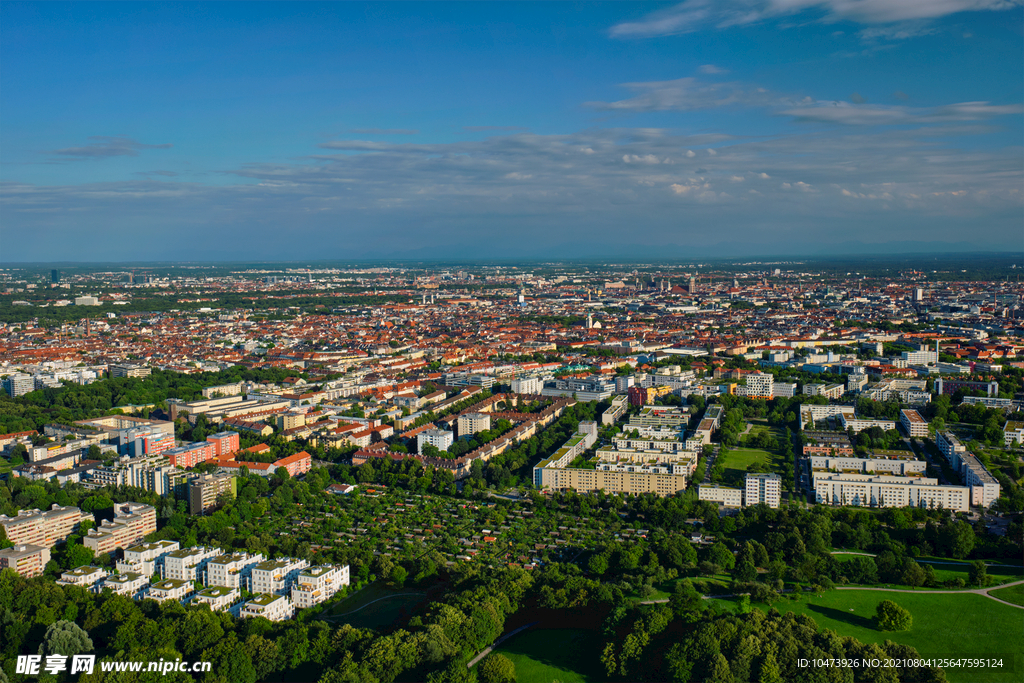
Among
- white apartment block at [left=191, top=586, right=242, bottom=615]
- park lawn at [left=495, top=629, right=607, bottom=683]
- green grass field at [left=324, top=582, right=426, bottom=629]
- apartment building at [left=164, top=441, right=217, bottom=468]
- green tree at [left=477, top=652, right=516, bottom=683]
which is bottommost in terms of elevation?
park lawn at [left=495, top=629, right=607, bottom=683]

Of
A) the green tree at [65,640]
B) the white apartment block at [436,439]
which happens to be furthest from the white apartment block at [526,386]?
the green tree at [65,640]

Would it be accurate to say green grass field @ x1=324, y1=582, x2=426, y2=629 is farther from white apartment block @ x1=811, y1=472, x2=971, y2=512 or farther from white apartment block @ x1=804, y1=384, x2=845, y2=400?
white apartment block @ x1=804, y1=384, x2=845, y2=400

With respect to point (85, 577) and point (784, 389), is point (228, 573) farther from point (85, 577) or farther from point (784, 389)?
point (784, 389)

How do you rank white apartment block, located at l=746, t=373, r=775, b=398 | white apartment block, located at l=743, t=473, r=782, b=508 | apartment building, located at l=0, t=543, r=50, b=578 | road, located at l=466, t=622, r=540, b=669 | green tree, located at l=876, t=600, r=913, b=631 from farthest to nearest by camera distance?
1. white apartment block, located at l=746, t=373, r=775, b=398
2. white apartment block, located at l=743, t=473, r=782, b=508
3. apartment building, located at l=0, t=543, r=50, b=578
4. green tree, located at l=876, t=600, r=913, b=631
5. road, located at l=466, t=622, r=540, b=669

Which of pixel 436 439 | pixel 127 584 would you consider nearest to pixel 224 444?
pixel 436 439

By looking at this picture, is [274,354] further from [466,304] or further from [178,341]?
[466,304]

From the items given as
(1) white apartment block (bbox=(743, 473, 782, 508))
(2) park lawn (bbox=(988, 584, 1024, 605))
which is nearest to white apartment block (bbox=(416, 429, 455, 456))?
(1) white apartment block (bbox=(743, 473, 782, 508))

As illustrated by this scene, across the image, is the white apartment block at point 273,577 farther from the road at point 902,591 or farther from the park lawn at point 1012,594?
the park lawn at point 1012,594

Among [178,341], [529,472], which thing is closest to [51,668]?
[529,472]
